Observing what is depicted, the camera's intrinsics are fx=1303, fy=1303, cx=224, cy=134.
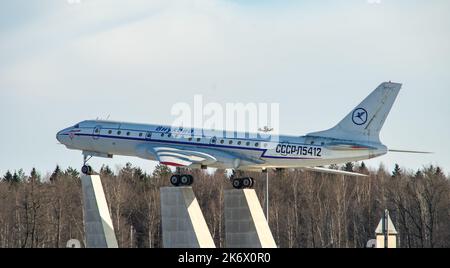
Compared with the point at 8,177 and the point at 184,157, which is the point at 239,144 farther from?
the point at 8,177

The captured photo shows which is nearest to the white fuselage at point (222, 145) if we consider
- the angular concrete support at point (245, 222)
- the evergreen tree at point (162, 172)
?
the angular concrete support at point (245, 222)

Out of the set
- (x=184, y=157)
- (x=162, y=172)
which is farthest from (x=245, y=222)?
(x=162, y=172)

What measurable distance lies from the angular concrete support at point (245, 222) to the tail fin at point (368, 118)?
553 centimetres

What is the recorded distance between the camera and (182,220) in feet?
224

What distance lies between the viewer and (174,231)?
2702 inches

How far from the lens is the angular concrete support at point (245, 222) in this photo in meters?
69.2

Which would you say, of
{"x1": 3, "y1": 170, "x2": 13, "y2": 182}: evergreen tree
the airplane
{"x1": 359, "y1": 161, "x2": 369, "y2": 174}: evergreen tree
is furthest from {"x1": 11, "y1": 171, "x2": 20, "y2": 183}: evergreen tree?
the airplane

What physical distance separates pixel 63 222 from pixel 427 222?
30.8m

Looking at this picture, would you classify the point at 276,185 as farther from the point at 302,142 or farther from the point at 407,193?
the point at 302,142

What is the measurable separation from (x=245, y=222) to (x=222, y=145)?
4.32m

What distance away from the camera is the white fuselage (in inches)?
2598

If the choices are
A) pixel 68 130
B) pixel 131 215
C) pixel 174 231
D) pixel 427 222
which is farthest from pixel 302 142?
pixel 131 215

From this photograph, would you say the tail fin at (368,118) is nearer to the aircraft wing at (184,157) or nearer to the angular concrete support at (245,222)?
the angular concrete support at (245,222)

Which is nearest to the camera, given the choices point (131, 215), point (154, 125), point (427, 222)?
point (154, 125)
